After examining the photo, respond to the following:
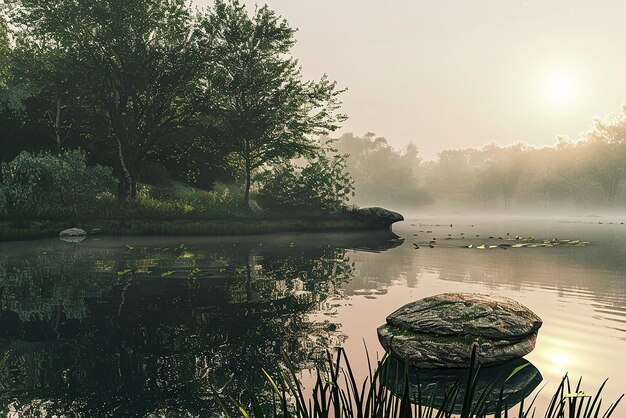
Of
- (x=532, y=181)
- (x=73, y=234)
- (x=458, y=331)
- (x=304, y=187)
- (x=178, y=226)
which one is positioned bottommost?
(x=458, y=331)

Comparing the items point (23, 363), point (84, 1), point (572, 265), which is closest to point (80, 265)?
point (23, 363)

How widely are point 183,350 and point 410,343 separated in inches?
149

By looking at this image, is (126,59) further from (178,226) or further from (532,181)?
(532,181)

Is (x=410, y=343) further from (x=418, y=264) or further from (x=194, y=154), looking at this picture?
(x=194, y=154)

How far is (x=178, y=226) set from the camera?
31266 mm

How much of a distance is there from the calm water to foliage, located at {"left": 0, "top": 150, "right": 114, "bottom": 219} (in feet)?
32.9

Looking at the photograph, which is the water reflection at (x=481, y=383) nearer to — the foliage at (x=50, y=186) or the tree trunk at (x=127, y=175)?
the foliage at (x=50, y=186)

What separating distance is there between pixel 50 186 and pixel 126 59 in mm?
11172

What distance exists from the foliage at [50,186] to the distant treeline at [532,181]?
8143cm

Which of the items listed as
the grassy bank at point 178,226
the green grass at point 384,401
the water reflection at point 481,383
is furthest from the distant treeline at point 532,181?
the green grass at point 384,401

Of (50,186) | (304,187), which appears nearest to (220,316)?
(50,186)

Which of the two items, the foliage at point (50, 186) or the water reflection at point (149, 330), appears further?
the foliage at point (50, 186)

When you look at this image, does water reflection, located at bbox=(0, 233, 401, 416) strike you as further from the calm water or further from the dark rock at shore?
the dark rock at shore

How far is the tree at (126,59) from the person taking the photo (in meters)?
32.9
